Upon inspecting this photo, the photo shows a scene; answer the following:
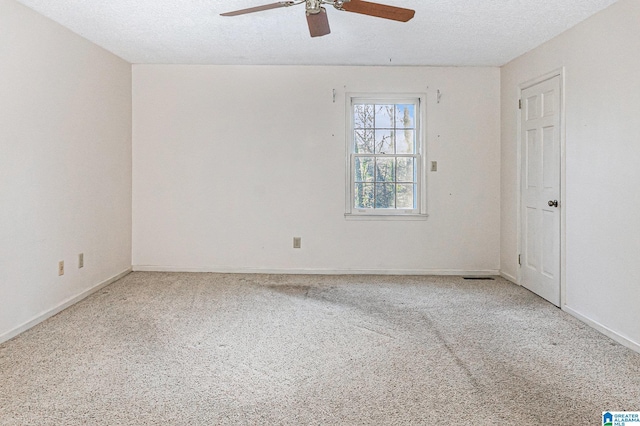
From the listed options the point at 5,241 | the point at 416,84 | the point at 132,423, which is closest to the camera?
the point at 132,423

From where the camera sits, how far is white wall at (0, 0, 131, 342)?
3.10 m

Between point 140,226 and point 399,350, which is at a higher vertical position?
point 140,226

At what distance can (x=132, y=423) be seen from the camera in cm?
198

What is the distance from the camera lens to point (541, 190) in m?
4.20

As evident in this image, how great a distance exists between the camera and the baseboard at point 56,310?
3074 millimetres

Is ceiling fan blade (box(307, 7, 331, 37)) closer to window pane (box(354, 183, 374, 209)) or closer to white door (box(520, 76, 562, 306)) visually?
white door (box(520, 76, 562, 306))

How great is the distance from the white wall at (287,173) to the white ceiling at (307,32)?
0.79ft

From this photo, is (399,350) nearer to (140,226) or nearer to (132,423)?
(132,423)

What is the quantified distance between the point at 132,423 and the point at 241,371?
2.26 feet

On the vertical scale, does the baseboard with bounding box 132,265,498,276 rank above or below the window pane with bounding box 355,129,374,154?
below

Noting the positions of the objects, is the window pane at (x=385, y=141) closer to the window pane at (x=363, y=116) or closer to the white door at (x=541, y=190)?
the window pane at (x=363, y=116)

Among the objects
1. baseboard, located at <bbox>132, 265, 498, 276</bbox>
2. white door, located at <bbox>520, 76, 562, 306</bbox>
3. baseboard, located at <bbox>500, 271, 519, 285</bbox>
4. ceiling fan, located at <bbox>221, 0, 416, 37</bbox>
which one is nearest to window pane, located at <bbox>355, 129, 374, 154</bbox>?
baseboard, located at <bbox>132, 265, 498, 276</bbox>

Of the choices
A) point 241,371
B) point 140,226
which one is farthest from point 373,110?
point 241,371

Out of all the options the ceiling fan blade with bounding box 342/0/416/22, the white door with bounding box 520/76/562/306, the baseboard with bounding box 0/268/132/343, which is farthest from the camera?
the white door with bounding box 520/76/562/306
